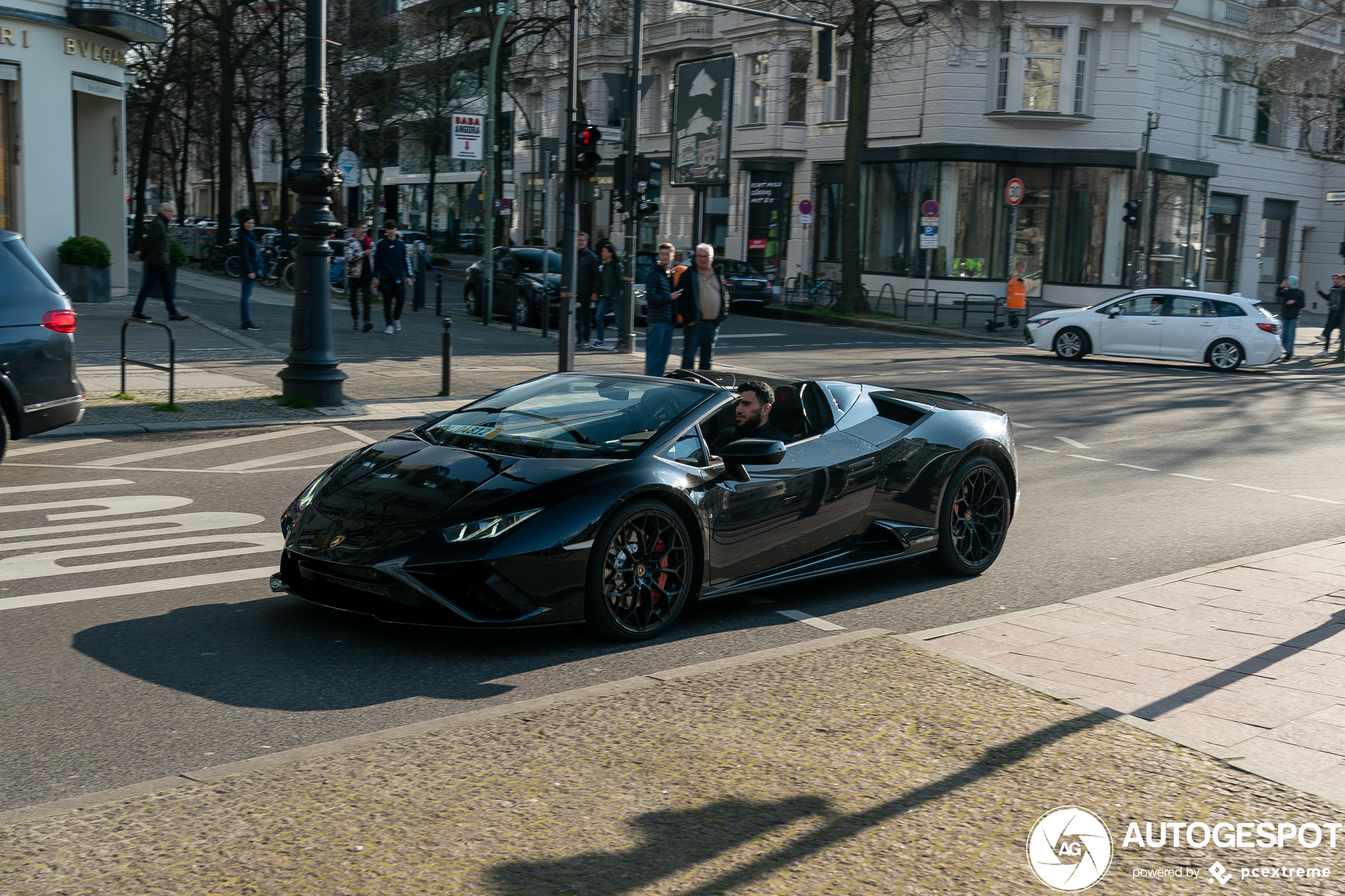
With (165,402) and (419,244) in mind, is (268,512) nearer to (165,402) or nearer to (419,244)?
(165,402)

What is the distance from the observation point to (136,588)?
6.50 metres

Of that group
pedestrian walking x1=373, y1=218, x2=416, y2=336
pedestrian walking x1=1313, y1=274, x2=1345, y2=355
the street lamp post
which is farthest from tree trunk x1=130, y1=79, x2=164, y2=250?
pedestrian walking x1=1313, y1=274, x2=1345, y2=355

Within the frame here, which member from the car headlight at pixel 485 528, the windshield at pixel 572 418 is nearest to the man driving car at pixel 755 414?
the windshield at pixel 572 418

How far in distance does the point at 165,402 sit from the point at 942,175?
3025 centimetres

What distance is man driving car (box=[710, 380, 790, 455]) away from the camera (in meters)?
6.75

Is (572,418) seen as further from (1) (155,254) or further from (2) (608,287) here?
(2) (608,287)

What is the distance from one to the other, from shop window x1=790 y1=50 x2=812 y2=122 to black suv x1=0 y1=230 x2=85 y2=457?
1466 inches

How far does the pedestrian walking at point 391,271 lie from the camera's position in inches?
875

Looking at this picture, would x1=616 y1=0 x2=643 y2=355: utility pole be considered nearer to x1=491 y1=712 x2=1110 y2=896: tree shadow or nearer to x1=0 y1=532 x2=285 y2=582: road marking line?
x1=0 y1=532 x2=285 y2=582: road marking line

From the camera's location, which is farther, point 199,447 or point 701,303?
point 701,303

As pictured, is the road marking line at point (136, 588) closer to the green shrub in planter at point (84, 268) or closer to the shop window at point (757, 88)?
the green shrub in planter at point (84, 268)

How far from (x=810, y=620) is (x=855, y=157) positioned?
94.3ft

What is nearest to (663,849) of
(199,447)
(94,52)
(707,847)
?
(707,847)

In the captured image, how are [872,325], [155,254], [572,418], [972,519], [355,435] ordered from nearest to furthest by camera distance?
[572,418]
[972,519]
[355,435]
[155,254]
[872,325]
